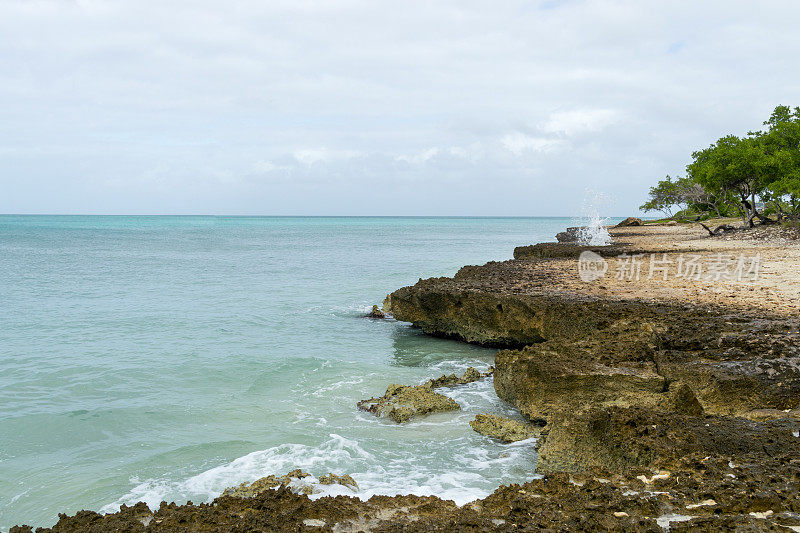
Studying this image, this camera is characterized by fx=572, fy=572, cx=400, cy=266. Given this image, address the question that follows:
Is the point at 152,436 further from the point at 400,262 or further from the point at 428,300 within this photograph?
the point at 400,262

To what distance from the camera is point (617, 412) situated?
6.60 metres

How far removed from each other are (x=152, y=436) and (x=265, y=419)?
1.84 m

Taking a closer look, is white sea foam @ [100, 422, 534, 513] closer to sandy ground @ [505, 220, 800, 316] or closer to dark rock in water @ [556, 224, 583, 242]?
sandy ground @ [505, 220, 800, 316]

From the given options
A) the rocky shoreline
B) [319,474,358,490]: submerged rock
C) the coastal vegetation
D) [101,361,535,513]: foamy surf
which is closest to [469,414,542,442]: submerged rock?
the rocky shoreline

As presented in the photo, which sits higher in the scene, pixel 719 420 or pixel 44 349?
pixel 719 420

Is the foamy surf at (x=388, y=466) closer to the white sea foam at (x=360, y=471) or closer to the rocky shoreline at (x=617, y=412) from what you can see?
the white sea foam at (x=360, y=471)

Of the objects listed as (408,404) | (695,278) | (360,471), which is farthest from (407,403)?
(695,278)

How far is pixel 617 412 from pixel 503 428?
254cm

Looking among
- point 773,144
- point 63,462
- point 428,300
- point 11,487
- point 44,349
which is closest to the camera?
point 11,487

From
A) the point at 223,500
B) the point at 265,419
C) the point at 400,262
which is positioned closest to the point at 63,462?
the point at 265,419

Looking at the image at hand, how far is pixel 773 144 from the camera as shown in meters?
35.2

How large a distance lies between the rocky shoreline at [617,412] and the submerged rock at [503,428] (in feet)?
0.09

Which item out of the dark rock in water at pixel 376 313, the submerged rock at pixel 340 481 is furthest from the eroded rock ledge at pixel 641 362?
the dark rock in water at pixel 376 313

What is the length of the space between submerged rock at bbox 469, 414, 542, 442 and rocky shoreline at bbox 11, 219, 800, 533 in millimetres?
26
